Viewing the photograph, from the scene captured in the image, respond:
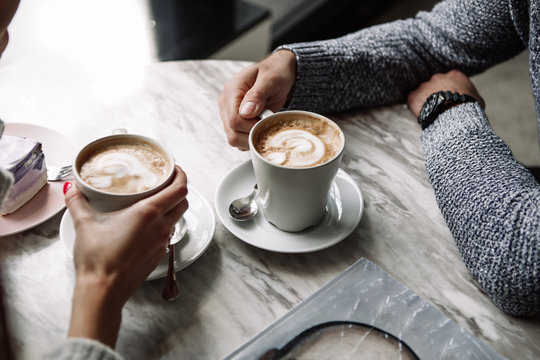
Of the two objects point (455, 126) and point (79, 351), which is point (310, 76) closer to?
point (455, 126)

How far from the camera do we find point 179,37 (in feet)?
7.03

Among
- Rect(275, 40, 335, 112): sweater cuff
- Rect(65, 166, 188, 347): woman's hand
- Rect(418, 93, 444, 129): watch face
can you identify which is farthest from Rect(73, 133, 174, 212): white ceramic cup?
Rect(418, 93, 444, 129): watch face

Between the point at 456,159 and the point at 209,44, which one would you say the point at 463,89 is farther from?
the point at 209,44

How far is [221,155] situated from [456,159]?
439 millimetres

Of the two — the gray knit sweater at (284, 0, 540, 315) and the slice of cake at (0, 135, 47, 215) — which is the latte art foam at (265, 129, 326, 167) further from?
the slice of cake at (0, 135, 47, 215)

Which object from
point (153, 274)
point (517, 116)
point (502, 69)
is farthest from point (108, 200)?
point (502, 69)

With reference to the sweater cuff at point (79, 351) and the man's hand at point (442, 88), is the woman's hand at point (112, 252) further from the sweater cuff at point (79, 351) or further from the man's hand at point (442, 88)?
the man's hand at point (442, 88)

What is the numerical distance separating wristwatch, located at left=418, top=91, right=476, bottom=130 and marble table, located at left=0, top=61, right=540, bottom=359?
4 cm

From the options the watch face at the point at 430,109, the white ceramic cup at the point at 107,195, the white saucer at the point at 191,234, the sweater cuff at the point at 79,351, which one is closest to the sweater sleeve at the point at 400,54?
the watch face at the point at 430,109

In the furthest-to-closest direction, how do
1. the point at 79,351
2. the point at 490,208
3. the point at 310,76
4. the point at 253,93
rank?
the point at 310,76
the point at 253,93
the point at 490,208
the point at 79,351

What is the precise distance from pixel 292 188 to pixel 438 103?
1.45ft

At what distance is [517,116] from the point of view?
8.19ft

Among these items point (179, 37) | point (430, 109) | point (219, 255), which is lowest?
point (179, 37)

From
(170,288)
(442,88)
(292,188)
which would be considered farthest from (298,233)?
(442,88)
